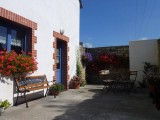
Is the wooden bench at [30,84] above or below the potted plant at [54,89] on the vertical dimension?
above

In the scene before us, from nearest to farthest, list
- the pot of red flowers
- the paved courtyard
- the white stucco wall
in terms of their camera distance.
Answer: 1. the paved courtyard
2. the white stucco wall
3. the pot of red flowers

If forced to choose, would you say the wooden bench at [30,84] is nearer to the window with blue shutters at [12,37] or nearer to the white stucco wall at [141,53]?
the window with blue shutters at [12,37]

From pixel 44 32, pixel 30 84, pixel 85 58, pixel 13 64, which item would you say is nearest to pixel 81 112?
pixel 30 84

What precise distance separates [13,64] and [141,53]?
7.34 meters

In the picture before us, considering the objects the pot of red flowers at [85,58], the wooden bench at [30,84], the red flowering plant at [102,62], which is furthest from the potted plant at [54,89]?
the red flowering plant at [102,62]

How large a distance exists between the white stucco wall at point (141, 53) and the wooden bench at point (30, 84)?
557cm

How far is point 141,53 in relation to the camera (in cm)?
1034

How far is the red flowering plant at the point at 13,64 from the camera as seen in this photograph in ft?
15.8

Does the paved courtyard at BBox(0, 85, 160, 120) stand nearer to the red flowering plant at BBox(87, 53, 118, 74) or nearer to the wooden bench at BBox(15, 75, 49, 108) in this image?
the wooden bench at BBox(15, 75, 49, 108)

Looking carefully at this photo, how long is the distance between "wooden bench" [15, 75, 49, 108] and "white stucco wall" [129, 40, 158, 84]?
5.57m

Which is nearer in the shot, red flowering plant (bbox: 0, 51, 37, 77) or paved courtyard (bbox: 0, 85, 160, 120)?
paved courtyard (bbox: 0, 85, 160, 120)

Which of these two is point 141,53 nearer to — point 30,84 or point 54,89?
point 54,89

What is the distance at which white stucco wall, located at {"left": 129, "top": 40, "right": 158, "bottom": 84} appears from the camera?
10094 millimetres

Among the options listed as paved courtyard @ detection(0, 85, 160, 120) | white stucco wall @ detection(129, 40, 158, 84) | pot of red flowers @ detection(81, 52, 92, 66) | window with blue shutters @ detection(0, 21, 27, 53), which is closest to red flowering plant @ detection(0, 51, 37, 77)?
window with blue shutters @ detection(0, 21, 27, 53)
